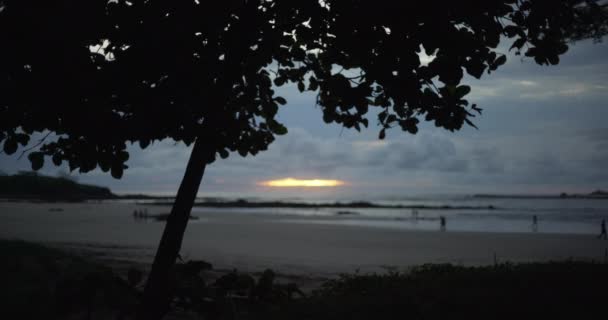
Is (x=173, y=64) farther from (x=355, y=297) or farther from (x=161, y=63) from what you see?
(x=355, y=297)

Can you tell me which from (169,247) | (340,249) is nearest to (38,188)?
(340,249)

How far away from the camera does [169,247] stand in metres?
4.54

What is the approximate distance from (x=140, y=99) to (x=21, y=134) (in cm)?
153

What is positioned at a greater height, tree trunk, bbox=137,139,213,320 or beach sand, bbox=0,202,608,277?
tree trunk, bbox=137,139,213,320

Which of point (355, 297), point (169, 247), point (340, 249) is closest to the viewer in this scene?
point (169, 247)

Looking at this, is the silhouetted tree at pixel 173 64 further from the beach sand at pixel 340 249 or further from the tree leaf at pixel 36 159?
the beach sand at pixel 340 249

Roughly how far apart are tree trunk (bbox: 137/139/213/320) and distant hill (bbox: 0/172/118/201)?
9957 cm

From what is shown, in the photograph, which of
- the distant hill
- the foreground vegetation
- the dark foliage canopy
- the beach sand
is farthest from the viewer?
the distant hill

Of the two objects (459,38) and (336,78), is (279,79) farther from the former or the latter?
(459,38)

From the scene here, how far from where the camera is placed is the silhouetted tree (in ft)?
12.0

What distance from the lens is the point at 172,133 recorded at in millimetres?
A: 3932

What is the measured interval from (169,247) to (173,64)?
5.85 ft

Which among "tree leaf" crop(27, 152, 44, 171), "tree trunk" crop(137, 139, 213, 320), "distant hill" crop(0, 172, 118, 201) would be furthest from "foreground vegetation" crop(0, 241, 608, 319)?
"distant hill" crop(0, 172, 118, 201)

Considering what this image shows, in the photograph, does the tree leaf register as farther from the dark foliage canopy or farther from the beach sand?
the beach sand
